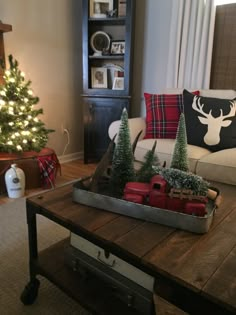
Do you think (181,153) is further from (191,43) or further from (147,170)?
(191,43)

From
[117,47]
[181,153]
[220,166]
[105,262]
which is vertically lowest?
[105,262]

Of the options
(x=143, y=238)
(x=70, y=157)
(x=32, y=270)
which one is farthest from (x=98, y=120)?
(x=143, y=238)

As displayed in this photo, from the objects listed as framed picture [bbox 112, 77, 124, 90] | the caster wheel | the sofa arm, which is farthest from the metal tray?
framed picture [bbox 112, 77, 124, 90]

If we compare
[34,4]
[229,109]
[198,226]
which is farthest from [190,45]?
[198,226]

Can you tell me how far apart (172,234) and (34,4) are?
2.83m

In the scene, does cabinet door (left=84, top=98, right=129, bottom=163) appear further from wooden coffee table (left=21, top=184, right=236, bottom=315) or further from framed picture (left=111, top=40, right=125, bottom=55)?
wooden coffee table (left=21, top=184, right=236, bottom=315)

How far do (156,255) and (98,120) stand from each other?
2533 mm

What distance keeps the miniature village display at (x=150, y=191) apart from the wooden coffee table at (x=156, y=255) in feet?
0.12

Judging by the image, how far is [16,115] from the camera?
2336 millimetres

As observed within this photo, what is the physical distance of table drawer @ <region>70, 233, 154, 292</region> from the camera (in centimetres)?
94

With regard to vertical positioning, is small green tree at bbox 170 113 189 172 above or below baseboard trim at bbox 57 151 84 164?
above

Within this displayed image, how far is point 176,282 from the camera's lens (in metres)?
0.70

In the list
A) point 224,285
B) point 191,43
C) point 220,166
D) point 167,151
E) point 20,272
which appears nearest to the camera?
point 224,285

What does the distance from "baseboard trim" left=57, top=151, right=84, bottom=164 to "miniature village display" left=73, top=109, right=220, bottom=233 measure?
227 cm
